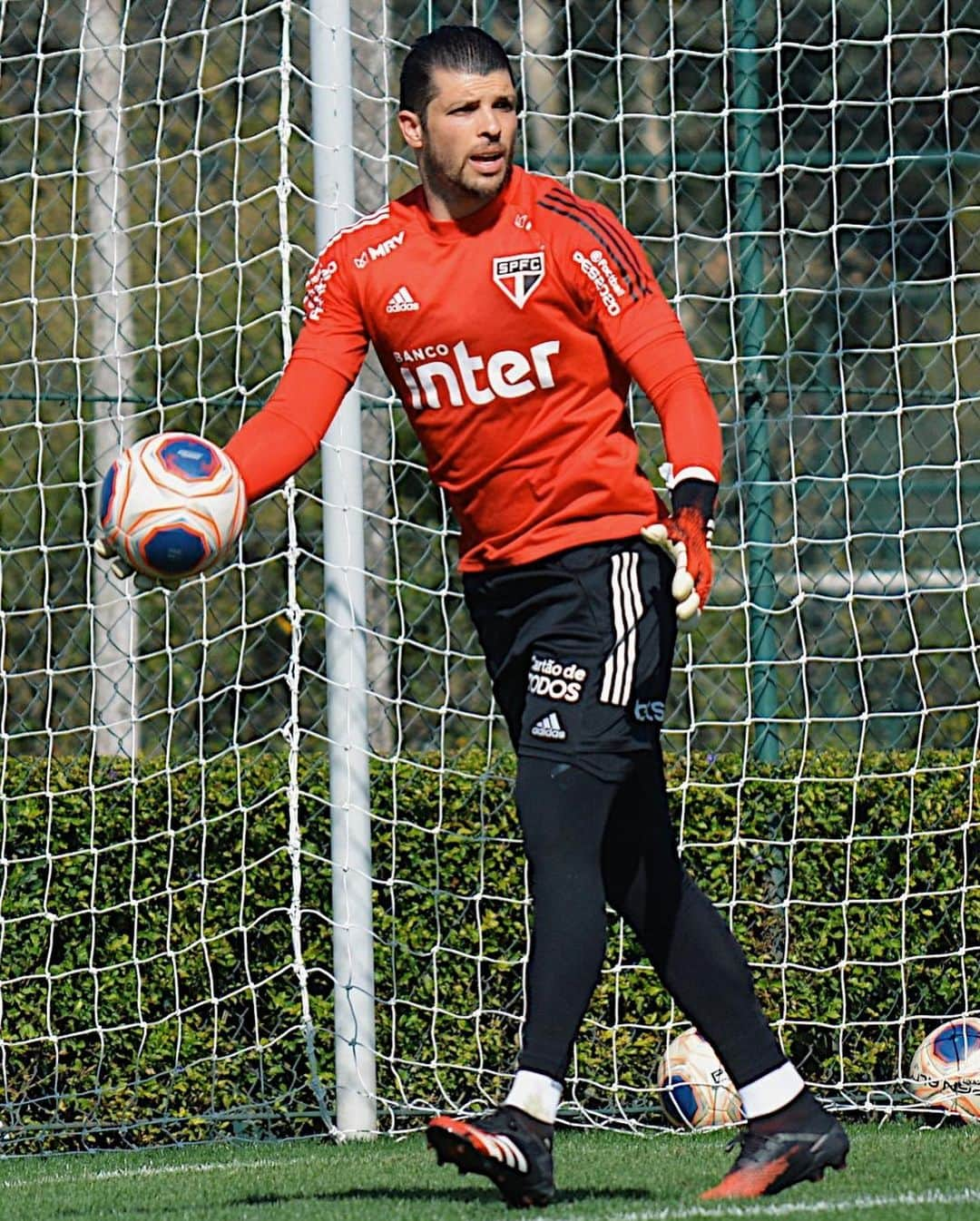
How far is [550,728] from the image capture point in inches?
150

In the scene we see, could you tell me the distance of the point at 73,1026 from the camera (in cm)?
594

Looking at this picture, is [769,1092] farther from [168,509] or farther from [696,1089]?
[696,1089]

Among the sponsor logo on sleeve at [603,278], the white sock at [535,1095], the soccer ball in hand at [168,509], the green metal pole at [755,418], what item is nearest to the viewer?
the white sock at [535,1095]

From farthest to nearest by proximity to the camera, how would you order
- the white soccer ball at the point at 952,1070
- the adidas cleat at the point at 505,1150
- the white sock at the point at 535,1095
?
1. the white soccer ball at the point at 952,1070
2. the white sock at the point at 535,1095
3. the adidas cleat at the point at 505,1150

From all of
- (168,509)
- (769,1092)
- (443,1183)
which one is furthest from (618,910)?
(168,509)

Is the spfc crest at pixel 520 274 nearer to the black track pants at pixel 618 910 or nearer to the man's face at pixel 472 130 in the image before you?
the man's face at pixel 472 130

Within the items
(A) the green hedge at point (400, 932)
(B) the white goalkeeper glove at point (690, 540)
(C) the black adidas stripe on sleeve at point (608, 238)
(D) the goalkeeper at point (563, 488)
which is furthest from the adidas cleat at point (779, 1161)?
(A) the green hedge at point (400, 932)

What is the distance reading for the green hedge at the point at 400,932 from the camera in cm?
592

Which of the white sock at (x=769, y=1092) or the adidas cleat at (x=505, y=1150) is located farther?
the white sock at (x=769, y=1092)

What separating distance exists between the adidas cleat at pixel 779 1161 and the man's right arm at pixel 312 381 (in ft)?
5.09

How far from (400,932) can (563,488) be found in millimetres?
2448

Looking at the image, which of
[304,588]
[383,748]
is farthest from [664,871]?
[304,588]

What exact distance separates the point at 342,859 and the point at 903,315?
25.1ft

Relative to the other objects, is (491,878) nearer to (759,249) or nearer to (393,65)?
(759,249)
